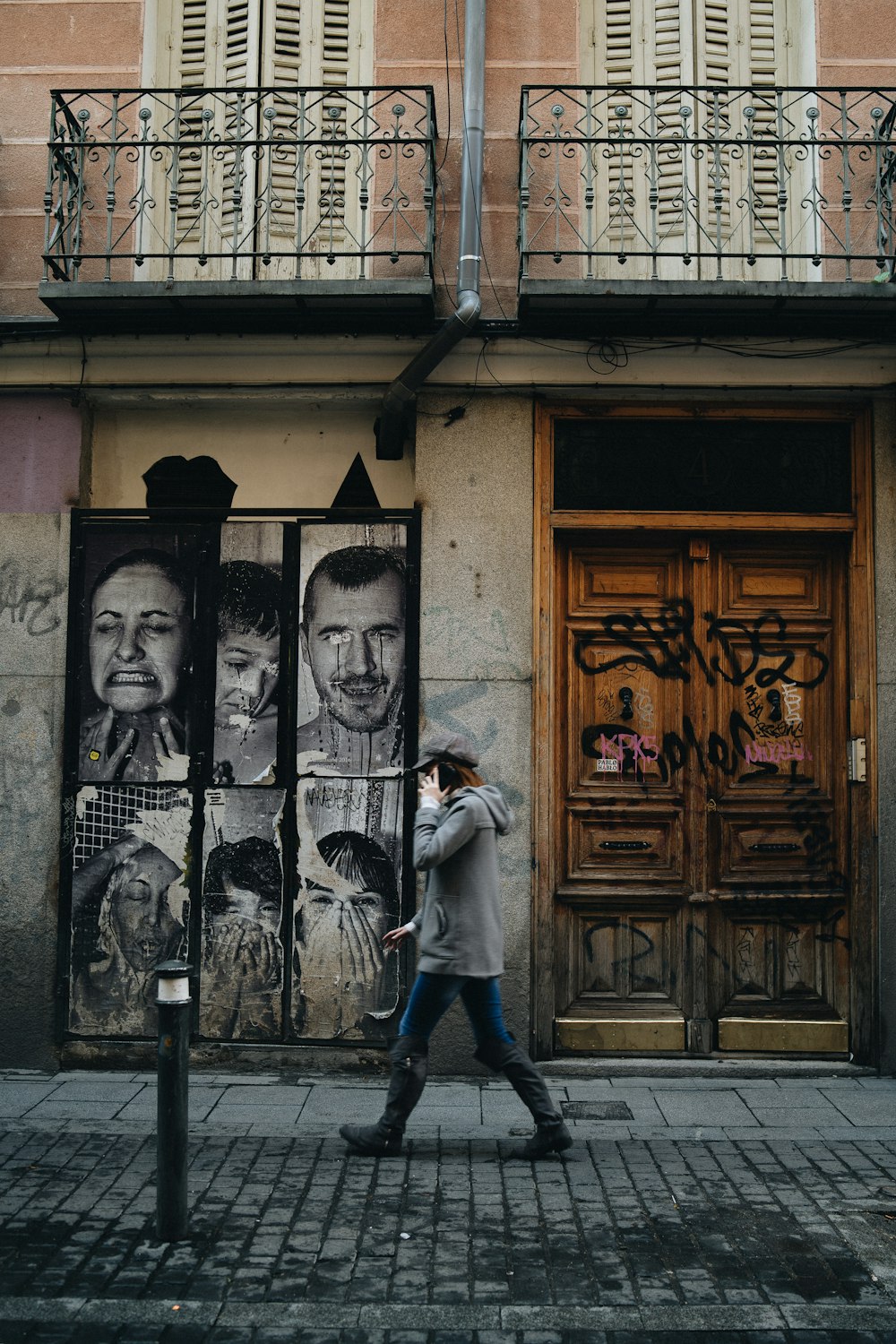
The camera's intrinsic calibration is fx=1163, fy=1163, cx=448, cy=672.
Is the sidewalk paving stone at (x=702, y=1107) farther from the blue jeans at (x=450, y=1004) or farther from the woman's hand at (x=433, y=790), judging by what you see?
the woman's hand at (x=433, y=790)

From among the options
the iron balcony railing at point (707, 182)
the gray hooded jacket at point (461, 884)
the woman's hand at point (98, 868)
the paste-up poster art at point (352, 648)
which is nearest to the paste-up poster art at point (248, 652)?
the paste-up poster art at point (352, 648)

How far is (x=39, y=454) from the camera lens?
292 inches

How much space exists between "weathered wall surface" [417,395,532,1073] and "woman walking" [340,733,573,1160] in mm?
1660

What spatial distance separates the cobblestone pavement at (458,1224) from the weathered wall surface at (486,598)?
1499 millimetres

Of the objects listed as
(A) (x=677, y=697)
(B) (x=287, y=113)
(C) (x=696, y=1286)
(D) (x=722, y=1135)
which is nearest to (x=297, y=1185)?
(C) (x=696, y=1286)

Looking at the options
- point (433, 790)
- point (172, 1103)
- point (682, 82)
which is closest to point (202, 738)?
point (433, 790)

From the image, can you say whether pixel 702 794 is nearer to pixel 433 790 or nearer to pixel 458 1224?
pixel 433 790

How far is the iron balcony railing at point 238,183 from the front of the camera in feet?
23.5

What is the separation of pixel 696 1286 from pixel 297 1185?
181 cm

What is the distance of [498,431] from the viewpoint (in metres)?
7.31

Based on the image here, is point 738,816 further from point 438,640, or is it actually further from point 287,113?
point 287,113

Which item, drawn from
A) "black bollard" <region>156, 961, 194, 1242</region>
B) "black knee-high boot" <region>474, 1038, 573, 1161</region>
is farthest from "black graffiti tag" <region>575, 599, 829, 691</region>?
"black bollard" <region>156, 961, 194, 1242</region>

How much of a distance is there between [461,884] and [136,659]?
121 inches

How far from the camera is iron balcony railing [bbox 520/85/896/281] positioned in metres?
7.16
